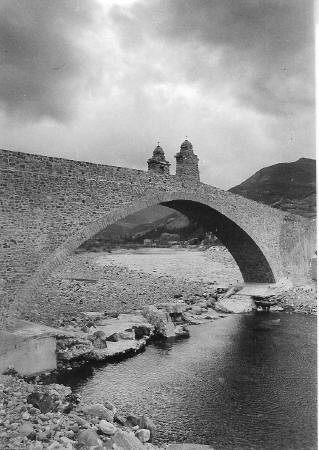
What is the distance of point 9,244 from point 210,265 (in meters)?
27.0

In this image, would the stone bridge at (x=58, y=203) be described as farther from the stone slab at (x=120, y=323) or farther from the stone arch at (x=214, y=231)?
the stone slab at (x=120, y=323)

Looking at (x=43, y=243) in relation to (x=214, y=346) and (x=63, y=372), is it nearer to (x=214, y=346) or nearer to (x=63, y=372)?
(x=63, y=372)

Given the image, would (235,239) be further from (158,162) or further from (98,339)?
(98,339)

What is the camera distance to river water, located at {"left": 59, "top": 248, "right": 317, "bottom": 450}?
7.14 meters

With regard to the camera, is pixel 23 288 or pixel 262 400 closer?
pixel 262 400

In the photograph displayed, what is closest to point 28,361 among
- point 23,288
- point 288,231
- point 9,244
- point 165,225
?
point 23,288

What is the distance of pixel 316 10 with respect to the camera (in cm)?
678

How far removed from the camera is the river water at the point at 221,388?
281 inches

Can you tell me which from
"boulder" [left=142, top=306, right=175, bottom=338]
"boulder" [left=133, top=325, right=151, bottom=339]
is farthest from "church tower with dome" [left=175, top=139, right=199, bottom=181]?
"boulder" [left=133, top=325, right=151, bottom=339]

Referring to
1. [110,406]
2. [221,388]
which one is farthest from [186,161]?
[110,406]

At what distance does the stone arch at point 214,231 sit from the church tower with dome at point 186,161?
2.34 ft

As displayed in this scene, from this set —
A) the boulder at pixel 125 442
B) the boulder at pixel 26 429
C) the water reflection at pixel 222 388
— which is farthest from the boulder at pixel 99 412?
the boulder at pixel 26 429

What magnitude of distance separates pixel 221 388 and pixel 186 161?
8270 millimetres

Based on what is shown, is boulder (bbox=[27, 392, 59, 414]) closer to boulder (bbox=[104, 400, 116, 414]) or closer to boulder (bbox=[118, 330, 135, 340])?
boulder (bbox=[104, 400, 116, 414])
